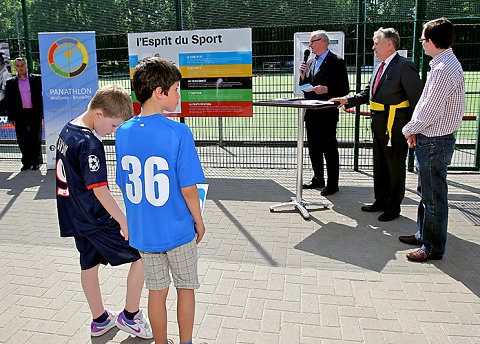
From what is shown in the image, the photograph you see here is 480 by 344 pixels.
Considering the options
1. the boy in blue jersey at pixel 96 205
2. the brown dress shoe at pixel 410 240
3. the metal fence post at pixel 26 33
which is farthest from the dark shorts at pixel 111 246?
the metal fence post at pixel 26 33

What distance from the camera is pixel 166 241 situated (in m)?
2.49

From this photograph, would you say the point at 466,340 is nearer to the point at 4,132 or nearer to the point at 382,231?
the point at 382,231

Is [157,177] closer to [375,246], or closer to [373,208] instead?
[375,246]

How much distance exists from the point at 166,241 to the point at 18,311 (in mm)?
1775

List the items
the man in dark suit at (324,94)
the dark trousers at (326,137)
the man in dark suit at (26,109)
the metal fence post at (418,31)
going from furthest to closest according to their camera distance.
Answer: the man in dark suit at (26,109), the metal fence post at (418,31), the dark trousers at (326,137), the man in dark suit at (324,94)

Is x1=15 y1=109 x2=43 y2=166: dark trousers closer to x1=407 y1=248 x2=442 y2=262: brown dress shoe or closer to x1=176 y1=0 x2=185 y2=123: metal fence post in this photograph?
x1=176 y1=0 x2=185 y2=123: metal fence post

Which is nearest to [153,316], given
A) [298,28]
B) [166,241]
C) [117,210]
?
[166,241]

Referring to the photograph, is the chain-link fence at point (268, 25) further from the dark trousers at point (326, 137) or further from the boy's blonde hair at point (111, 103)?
the boy's blonde hair at point (111, 103)

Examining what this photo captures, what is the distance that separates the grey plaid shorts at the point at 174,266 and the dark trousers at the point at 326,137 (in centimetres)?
411

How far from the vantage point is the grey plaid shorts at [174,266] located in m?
2.57

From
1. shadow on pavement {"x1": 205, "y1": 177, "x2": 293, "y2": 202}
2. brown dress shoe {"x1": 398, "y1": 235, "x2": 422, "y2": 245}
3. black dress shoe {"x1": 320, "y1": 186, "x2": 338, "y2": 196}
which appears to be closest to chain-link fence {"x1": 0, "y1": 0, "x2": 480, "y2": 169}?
shadow on pavement {"x1": 205, "y1": 177, "x2": 293, "y2": 202}

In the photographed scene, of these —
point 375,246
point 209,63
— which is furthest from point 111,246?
point 209,63

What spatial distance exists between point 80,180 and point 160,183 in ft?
2.41

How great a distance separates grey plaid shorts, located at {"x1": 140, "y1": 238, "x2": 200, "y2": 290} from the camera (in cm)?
257
